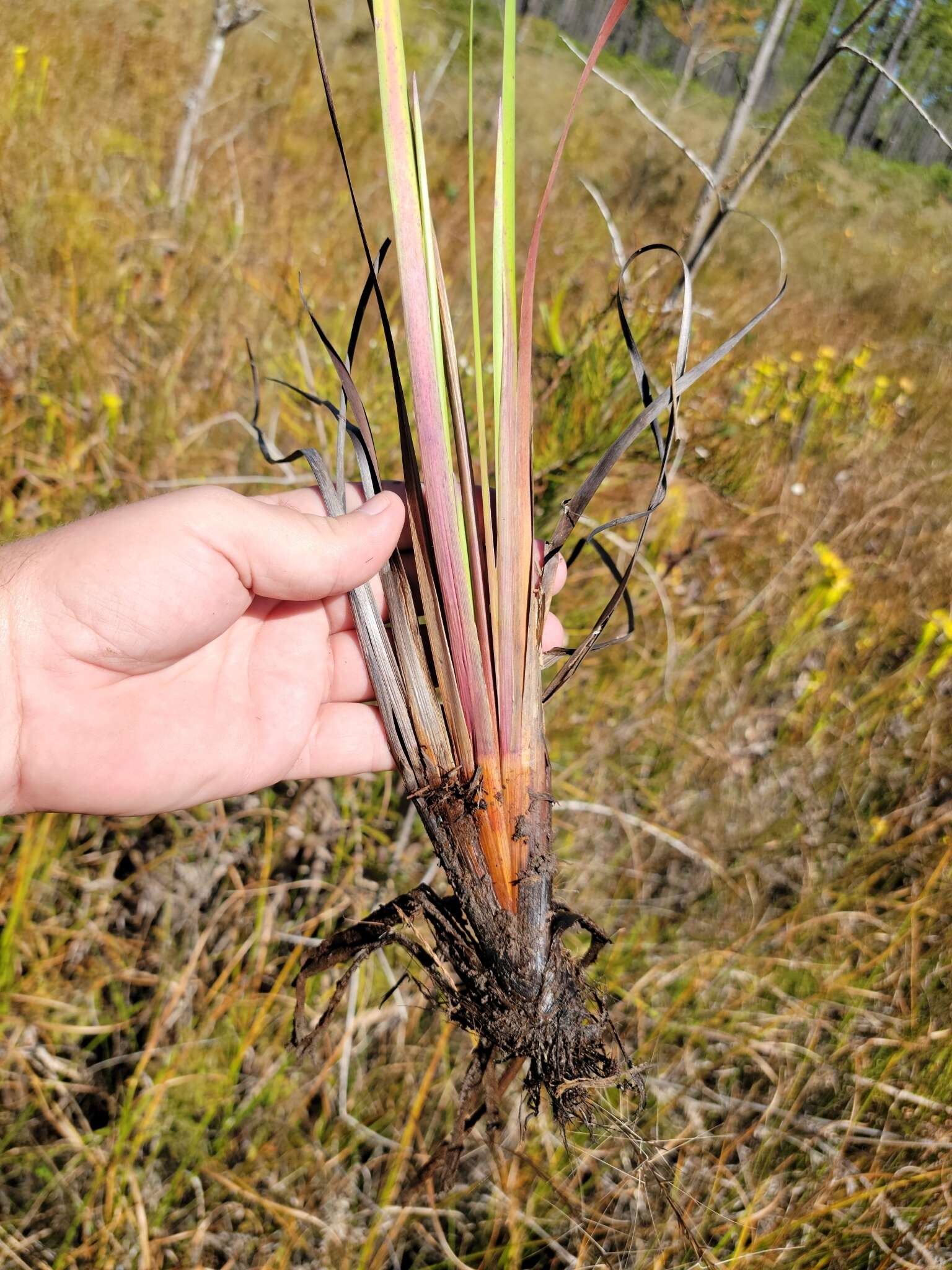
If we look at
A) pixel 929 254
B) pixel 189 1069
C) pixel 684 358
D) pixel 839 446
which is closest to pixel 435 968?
pixel 189 1069

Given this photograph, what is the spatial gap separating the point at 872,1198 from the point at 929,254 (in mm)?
6037

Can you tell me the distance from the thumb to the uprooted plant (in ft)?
0.20

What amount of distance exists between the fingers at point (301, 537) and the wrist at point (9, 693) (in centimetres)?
32

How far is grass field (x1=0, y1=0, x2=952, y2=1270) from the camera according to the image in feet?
4.20

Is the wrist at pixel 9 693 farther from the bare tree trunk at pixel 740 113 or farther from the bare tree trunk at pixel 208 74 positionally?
the bare tree trunk at pixel 208 74

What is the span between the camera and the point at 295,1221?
4.09 feet

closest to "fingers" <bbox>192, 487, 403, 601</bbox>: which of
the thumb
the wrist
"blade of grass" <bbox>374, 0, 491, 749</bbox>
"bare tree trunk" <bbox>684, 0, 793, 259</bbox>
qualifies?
the thumb

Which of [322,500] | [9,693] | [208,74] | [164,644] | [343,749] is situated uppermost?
[208,74]

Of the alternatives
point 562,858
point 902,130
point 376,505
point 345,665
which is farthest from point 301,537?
point 902,130

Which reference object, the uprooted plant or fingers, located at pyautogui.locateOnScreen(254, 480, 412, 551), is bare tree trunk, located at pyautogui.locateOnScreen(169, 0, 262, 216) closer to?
fingers, located at pyautogui.locateOnScreen(254, 480, 412, 551)

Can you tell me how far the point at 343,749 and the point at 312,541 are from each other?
0.49 metres

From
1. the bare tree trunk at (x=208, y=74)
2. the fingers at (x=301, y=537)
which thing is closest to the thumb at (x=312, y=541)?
the fingers at (x=301, y=537)

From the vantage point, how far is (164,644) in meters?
1.25

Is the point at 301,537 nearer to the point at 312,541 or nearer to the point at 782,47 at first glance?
the point at 312,541
